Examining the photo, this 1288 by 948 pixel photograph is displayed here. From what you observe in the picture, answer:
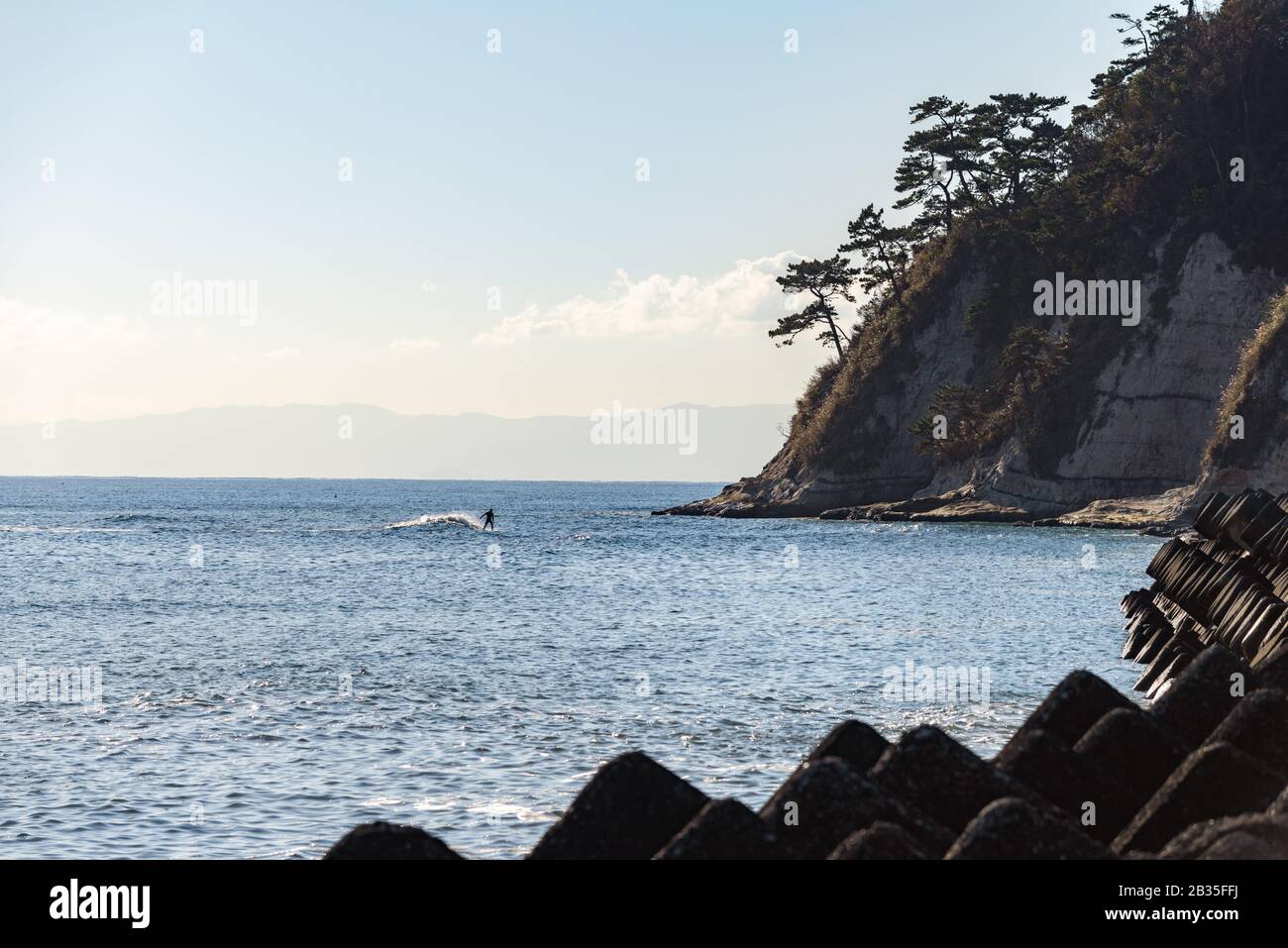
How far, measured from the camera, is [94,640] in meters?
34.8

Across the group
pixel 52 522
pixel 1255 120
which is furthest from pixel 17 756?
pixel 52 522

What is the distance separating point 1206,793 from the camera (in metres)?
8.44

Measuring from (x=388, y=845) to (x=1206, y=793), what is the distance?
15.8ft

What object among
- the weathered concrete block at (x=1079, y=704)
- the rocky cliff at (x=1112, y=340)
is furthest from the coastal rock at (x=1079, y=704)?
the rocky cliff at (x=1112, y=340)

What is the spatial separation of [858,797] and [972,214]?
101 m

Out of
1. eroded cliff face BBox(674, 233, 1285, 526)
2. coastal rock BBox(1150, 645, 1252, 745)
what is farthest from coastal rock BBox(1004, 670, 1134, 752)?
eroded cliff face BBox(674, 233, 1285, 526)

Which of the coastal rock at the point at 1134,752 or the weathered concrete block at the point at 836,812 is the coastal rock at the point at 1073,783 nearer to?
the coastal rock at the point at 1134,752

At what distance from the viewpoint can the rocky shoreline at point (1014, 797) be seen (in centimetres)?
699

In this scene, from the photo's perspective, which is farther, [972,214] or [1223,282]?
[972,214]

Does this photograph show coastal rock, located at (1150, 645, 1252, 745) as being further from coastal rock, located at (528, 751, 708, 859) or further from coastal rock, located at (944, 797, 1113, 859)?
coastal rock, located at (528, 751, 708, 859)

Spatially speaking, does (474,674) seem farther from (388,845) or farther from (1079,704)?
(388,845)

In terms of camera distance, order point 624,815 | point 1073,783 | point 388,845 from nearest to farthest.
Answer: point 388,845, point 624,815, point 1073,783

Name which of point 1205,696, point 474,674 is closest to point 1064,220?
point 474,674
